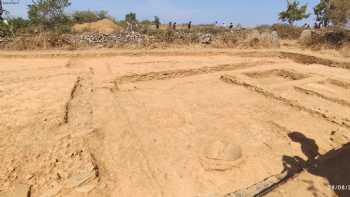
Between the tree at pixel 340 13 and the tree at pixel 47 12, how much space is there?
60.7ft

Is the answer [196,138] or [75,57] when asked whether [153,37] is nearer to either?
[75,57]

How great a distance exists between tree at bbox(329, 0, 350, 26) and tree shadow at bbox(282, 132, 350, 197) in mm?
13335

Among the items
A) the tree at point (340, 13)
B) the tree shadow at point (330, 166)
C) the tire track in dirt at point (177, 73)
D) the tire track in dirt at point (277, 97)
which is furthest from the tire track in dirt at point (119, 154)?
the tree at point (340, 13)

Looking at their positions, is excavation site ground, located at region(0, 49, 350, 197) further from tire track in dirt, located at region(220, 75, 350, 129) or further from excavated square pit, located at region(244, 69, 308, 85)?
excavated square pit, located at region(244, 69, 308, 85)

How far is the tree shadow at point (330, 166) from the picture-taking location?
3484 millimetres

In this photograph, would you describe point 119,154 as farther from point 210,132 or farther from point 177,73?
point 177,73

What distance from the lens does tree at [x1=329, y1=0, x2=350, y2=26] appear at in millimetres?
14555

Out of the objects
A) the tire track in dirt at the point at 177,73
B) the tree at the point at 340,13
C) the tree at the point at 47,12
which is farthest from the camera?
the tree at the point at 47,12

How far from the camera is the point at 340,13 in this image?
49.2 ft

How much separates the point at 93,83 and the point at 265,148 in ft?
16.3

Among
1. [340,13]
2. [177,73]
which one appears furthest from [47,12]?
[340,13]

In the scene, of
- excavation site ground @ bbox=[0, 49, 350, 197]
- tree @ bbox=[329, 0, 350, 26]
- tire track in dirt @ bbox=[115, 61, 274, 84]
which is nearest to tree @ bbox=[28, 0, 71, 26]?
excavation site ground @ bbox=[0, 49, 350, 197]

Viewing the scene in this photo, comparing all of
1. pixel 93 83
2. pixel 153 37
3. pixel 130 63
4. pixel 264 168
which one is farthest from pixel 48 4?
pixel 264 168

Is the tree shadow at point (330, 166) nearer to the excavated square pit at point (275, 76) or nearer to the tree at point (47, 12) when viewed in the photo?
the excavated square pit at point (275, 76)
